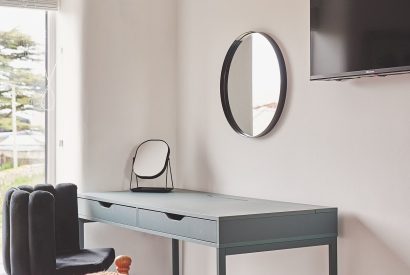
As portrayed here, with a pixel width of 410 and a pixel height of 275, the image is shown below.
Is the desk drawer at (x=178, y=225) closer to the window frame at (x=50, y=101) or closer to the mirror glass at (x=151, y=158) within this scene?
the mirror glass at (x=151, y=158)

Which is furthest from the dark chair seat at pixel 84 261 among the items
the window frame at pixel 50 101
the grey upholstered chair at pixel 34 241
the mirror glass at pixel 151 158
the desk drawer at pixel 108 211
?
the window frame at pixel 50 101

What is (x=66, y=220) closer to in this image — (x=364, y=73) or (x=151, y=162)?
(x=151, y=162)

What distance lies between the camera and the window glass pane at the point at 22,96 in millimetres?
4453

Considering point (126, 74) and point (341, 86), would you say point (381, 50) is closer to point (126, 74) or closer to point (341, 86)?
point (341, 86)

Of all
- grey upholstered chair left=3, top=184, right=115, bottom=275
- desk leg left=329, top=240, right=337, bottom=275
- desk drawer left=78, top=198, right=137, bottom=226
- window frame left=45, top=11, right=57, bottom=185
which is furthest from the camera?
window frame left=45, top=11, right=57, bottom=185

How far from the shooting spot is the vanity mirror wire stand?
4266mm

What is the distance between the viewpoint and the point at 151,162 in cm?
432

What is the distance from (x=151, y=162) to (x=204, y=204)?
2.93ft

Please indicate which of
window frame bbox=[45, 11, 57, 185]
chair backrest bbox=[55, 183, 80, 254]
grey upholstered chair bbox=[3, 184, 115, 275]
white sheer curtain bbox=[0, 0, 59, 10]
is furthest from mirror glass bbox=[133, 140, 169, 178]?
white sheer curtain bbox=[0, 0, 59, 10]

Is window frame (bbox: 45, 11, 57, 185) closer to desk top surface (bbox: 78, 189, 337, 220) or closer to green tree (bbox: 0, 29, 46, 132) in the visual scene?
green tree (bbox: 0, 29, 46, 132)

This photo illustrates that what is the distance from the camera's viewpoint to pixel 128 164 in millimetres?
4434

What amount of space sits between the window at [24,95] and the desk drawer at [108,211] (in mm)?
515

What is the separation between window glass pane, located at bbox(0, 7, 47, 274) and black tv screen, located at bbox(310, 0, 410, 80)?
78.7 inches

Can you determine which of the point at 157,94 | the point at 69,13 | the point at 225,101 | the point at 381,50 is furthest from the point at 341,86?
the point at 69,13
